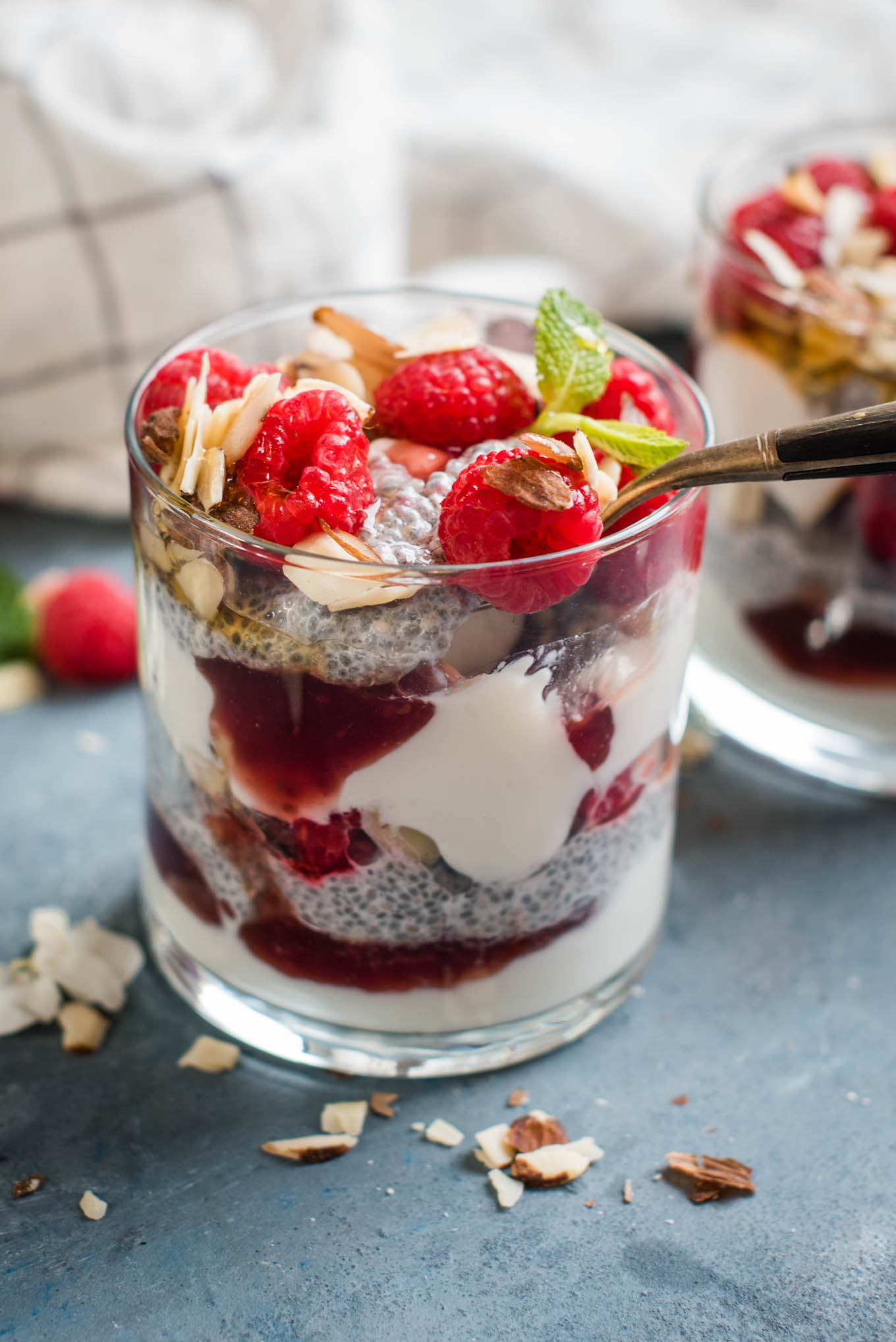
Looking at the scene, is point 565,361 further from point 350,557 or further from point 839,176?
point 839,176

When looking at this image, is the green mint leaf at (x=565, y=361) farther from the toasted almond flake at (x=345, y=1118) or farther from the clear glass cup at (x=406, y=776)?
the toasted almond flake at (x=345, y=1118)

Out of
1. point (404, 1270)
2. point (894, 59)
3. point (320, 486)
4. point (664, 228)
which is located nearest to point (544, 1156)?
point (404, 1270)

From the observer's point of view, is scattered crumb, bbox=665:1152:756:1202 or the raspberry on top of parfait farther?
scattered crumb, bbox=665:1152:756:1202

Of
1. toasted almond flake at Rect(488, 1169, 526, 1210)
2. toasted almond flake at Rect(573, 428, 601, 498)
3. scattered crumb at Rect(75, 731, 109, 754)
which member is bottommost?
toasted almond flake at Rect(488, 1169, 526, 1210)

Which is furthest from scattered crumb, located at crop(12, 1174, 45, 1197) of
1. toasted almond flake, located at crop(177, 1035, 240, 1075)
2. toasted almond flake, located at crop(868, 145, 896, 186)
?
toasted almond flake, located at crop(868, 145, 896, 186)

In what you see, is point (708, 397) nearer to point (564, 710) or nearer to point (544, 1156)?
point (564, 710)

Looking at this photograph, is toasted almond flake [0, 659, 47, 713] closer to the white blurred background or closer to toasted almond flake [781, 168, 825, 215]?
the white blurred background
